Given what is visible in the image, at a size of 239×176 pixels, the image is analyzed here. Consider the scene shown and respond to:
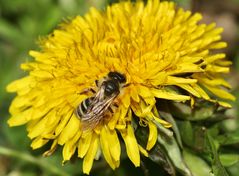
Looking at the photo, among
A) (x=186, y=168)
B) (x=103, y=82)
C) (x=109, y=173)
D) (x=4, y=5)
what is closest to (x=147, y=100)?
(x=103, y=82)

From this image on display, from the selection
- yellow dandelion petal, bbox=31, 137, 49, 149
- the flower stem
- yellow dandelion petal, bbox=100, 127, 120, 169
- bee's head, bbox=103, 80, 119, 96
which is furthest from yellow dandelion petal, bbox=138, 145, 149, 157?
the flower stem

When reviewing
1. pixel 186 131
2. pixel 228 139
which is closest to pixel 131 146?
pixel 186 131

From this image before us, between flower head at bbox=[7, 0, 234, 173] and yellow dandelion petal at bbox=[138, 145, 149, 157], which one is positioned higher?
flower head at bbox=[7, 0, 234, 173]

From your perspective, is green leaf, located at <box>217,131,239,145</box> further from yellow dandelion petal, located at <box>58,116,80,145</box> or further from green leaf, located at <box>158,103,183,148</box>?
yellow dandelion petal, located at <box>58,116,80,145</box>

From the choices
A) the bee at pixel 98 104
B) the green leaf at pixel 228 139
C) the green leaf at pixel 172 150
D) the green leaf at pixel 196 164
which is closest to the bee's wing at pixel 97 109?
the bee at pixel 98 104

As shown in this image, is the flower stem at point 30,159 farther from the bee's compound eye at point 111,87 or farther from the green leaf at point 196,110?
the bee's compound eye at point 111,87

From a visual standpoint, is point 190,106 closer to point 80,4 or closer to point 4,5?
point 80,4

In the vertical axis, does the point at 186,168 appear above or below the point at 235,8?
below
